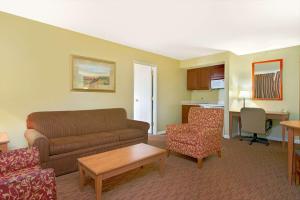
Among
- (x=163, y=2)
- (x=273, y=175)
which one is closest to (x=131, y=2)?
(x=163, y=2)

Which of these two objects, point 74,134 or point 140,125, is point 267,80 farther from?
point 74,134

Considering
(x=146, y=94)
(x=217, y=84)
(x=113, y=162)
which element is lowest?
(x=113, y=162)

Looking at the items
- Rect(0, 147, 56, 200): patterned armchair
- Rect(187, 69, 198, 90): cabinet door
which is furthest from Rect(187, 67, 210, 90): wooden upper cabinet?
Rect(0, 147, 56, 200): patterned armchair

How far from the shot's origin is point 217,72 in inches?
195

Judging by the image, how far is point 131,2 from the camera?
87.2 inches

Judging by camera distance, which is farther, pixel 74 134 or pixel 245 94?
pixel 245 94

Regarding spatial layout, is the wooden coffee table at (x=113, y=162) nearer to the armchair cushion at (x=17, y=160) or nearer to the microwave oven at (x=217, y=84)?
the armchair cushion at (x=17, y=160)

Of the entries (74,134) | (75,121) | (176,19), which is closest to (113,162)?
(74,134)

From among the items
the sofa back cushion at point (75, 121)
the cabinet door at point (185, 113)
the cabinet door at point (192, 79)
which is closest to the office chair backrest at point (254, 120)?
the cabinet door at point (185, 113)

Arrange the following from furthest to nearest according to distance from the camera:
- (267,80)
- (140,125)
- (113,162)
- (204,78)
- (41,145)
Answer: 1. (204,78)
2. (267,80)
3. (140,125)
4. (41,145)
5. (113,162)

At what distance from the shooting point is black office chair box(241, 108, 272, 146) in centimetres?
372

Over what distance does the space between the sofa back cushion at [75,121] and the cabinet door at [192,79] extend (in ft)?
9.05

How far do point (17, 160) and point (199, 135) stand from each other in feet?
7.38

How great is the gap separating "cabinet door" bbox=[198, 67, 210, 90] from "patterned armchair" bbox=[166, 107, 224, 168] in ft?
6.90
